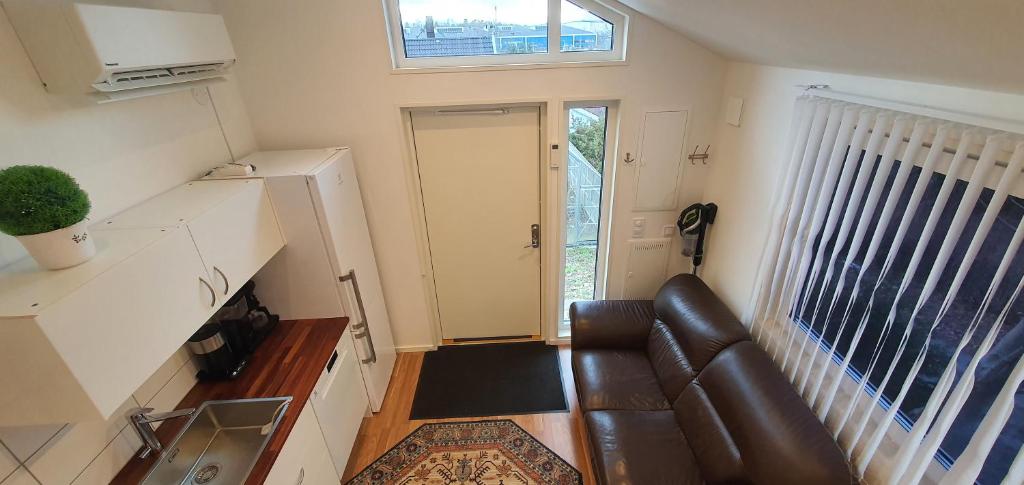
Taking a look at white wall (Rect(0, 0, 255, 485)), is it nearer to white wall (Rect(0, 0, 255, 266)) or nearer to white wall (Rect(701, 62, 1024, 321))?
white wall (Rect(0, 0, 255, 266))

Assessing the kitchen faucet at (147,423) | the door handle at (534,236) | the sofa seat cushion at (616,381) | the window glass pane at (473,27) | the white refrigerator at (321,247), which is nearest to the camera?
the kitchen faucet at (147,423)

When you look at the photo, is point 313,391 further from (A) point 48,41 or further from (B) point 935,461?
(B) point 935,461

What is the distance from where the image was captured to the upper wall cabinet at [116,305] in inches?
39.9

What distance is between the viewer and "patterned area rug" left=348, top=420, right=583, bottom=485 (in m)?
2.32

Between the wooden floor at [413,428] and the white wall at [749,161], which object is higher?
the white wall at [749,161]

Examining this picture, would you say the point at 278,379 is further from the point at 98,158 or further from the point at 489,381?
the point at 489,381

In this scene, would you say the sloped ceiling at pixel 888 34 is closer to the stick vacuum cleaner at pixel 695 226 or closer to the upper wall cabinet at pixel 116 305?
the stick vacuum cleaner at pixel 695 226

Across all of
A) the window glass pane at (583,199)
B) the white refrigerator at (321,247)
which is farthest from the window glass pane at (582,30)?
the white refrigerator at (321,247)

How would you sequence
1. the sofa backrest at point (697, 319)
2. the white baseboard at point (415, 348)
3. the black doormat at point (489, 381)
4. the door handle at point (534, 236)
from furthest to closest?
the white baseboard at point (415, 348) < the door handle at point (534, 236) < the black doormat at point (489, 381) < the sofa backrest at point (697, 319)

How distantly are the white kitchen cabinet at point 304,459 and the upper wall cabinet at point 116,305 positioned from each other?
610 millimetres

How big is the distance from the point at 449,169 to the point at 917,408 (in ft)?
8.40

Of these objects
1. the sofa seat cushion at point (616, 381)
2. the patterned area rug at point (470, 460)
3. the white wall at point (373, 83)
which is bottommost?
the patterned area rug at point (470, 460)

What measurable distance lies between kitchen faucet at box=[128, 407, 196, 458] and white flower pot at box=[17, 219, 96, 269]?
0.66 metres

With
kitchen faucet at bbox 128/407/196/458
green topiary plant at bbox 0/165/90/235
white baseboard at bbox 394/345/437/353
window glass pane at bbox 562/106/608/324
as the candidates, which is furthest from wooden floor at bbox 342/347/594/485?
green topiary plant at bbox 0/165/90/235
